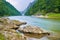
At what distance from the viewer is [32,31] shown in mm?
29859

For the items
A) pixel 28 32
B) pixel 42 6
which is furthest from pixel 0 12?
pixel 28 32

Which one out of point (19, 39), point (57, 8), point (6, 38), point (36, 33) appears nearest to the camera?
point (6, 38)

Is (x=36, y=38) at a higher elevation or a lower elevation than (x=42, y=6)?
higher

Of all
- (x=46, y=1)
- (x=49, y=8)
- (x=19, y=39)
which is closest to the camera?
(x=19, y=39)

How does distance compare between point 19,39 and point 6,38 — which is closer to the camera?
point 6,38

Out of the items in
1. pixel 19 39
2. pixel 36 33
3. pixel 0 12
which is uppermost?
pixel 19 39

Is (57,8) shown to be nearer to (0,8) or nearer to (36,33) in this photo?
(0,8)

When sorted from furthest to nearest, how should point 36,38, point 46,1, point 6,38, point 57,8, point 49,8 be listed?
point 46,1 < point 49,8 < point 57,8 < point 36,38 < point 6,38

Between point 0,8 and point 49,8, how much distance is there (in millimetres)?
30411

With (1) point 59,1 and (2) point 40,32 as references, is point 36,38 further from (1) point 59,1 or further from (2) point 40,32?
(1) point 59,1

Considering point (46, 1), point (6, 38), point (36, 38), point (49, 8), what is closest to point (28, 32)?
point (36, 38)

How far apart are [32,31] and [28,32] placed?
0.61m

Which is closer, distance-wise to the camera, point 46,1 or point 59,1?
point 59,1

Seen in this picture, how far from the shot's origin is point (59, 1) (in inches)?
4653
